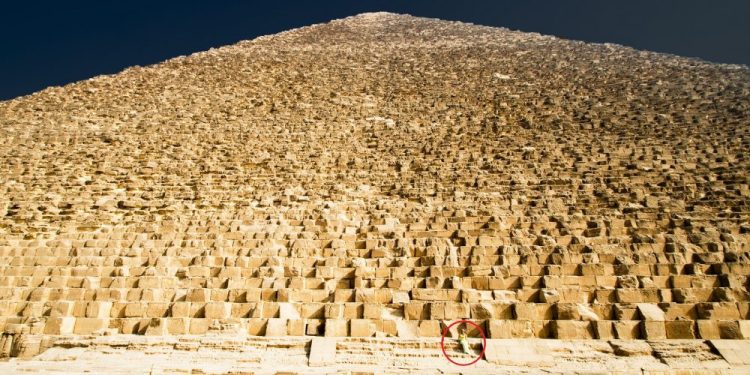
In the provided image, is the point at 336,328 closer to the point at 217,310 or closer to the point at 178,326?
the point at 217,310

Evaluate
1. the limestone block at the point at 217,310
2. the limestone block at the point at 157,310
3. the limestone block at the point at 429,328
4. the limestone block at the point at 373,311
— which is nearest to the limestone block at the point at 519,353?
the limestone block at the point at 429,328

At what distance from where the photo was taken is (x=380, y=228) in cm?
514

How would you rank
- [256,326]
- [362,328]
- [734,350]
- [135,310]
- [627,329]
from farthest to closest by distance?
[135,310], [256,326], [362,328], [627,329], [734,350]

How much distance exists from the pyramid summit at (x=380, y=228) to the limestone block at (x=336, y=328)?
0.25ft

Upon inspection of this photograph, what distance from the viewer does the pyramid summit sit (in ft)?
12.1

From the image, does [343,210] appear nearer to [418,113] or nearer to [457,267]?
[457,267]

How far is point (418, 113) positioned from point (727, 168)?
4.69 metres

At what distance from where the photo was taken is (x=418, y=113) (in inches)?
352

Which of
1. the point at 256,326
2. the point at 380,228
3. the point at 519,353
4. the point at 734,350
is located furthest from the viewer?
the point at 380,228

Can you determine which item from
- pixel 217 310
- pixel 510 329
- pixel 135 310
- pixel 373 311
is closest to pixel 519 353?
pixel 510 329

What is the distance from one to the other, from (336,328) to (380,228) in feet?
4.96

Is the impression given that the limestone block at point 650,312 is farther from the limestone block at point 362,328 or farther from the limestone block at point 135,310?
the limestone block at point 135,310

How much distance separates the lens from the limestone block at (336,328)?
3.81m

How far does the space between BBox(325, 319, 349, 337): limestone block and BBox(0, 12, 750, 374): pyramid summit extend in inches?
3.1
